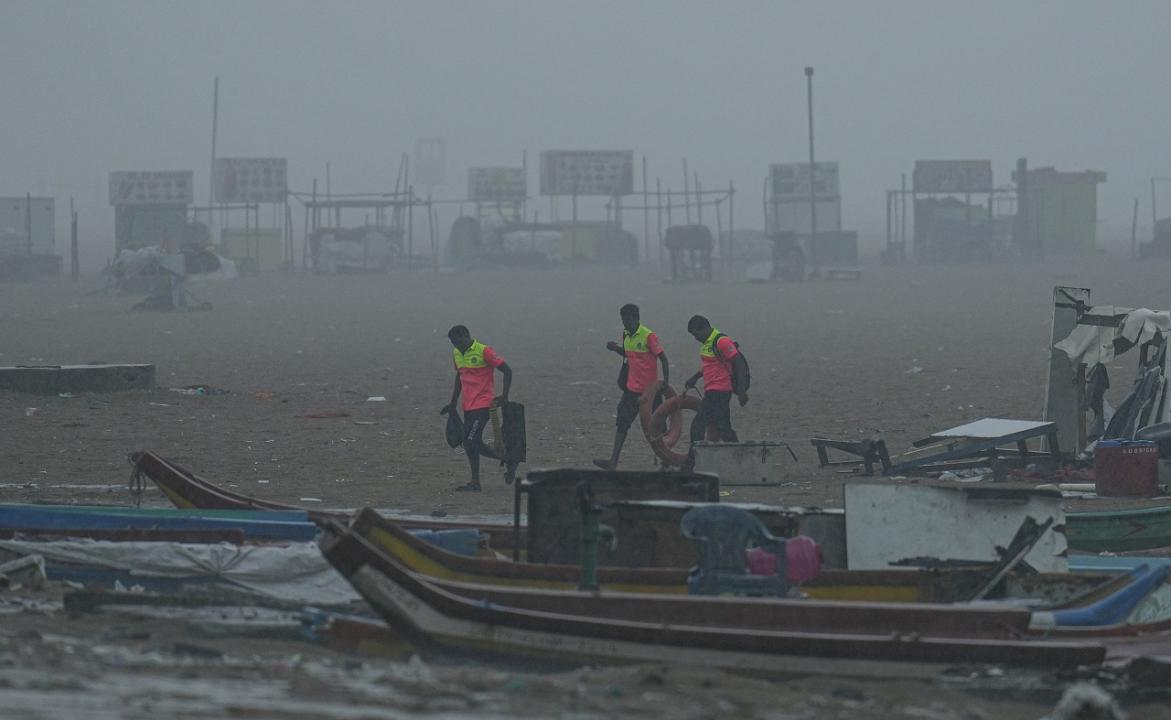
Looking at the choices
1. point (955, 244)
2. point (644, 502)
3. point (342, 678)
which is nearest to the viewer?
point (342, 678)

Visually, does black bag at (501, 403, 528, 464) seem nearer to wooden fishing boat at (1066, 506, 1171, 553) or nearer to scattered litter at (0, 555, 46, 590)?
wooden fishing boat at (1066, 506, 1171, 553)

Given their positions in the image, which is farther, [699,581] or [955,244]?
[955,244]

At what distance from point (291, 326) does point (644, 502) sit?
2617cm

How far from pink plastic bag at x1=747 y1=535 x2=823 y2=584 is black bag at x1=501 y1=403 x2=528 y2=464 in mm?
5405

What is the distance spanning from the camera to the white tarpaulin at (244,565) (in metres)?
7.96

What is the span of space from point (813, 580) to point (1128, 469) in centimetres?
519

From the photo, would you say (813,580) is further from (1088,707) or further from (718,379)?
(718,379)

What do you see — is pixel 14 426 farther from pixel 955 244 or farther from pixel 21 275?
pixel 955 244

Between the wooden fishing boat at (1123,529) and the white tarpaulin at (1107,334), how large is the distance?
12.0 feet

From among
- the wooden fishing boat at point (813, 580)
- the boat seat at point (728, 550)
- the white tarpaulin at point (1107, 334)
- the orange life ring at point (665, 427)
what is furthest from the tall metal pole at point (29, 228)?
the boat seat at point (728, 550)

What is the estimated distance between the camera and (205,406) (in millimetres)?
18312

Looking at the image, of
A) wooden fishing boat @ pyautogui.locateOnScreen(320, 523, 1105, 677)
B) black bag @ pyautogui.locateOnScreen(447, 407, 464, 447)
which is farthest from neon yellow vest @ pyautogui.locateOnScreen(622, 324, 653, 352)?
wooden fishing boat @ pyautogui.locateOnScreen(320, 523, 1105, 677)

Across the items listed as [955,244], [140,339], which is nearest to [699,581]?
[140,339]

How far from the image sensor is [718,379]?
43.6 feet
